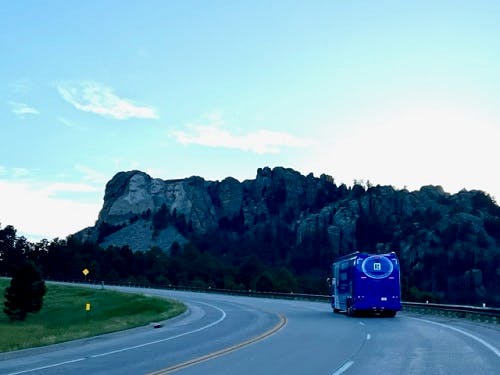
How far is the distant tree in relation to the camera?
82.9 metres

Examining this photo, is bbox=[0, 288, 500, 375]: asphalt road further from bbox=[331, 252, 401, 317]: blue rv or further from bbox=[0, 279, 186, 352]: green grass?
bbox=[0, 279, 186, 352]: green grass

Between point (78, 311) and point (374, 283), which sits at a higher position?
point (374, 283)

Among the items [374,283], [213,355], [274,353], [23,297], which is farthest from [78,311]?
[274,353]

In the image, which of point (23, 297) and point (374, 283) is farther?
point (23, 297)

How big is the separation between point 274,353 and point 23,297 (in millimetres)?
72440

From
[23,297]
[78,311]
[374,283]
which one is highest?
[23,297]

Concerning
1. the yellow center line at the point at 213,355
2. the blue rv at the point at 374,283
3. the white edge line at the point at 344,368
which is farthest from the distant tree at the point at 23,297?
the white edge line at the point at 344,368

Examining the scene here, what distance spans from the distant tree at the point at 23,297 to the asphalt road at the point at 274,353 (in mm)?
60758

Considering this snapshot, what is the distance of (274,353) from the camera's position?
58.9 feet

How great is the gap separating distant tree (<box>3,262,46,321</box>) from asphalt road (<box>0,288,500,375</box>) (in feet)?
199

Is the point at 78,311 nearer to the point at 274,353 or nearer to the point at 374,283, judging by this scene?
the point at 374,283

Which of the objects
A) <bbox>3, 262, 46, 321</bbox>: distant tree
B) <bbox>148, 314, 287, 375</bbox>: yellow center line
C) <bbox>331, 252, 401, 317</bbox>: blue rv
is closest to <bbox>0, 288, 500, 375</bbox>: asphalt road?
<bbox>148, 314, 287, 375</bbox>: yellow center line

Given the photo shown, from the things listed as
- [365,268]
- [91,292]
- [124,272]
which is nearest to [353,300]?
[365,268]

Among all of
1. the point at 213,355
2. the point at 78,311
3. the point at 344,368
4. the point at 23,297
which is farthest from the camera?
the point at 23,297
